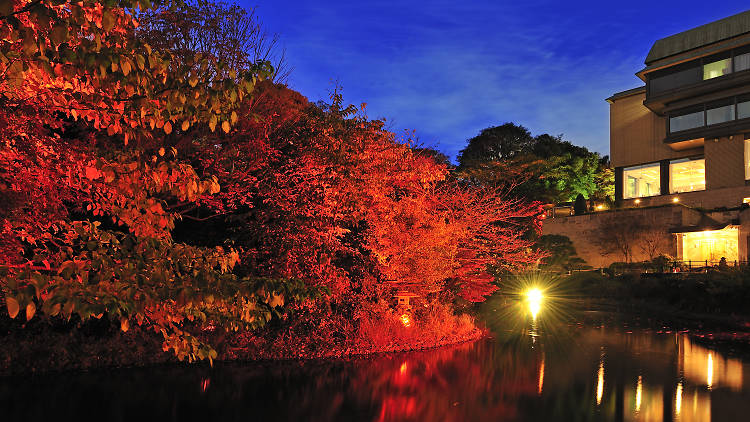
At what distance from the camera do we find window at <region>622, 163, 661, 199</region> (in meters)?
48.8

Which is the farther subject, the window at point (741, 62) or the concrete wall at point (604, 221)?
the concrete wall at point (604, 221)

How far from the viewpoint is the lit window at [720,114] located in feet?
138

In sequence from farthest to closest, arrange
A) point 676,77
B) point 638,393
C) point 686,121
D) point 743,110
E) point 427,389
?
1. point 676,77
2. point 686,121
3. point 743,110
4. point 427,389
5. point 638,393

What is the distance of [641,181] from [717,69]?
37.0ft

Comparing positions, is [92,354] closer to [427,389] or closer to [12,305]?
[427,389]

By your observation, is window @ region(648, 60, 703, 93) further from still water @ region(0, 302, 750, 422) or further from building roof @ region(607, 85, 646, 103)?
still water @ region(0, 302, 750, 422)

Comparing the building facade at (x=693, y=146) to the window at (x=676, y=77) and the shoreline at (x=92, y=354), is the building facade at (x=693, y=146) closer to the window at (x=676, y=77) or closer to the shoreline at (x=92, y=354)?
the window at (x=676, y=77)

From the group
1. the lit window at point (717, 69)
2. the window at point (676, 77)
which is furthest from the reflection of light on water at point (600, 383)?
the window at point (676, 77)

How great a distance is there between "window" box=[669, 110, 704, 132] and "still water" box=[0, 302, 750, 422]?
33.0 meters

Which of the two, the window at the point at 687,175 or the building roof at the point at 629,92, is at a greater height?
the building roof at the point at 629,92

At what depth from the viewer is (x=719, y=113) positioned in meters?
42.7

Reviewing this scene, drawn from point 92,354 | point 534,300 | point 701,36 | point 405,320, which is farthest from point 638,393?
point 701,36

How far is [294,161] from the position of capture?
1483 cm

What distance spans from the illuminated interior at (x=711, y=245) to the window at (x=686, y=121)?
9.44m
